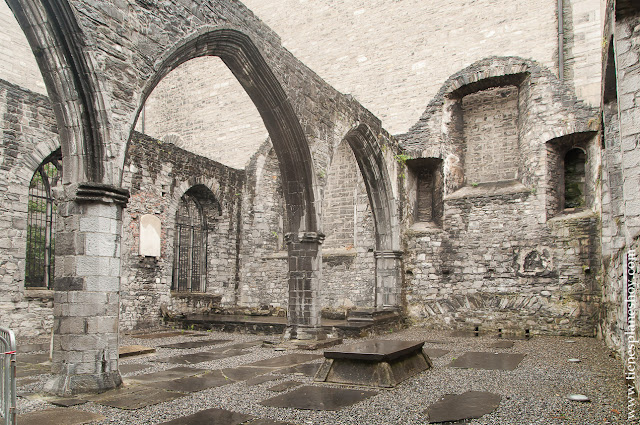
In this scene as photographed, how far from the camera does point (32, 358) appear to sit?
6910 mm

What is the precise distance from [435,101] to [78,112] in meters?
8.75

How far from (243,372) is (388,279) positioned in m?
6.06

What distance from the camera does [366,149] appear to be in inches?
437

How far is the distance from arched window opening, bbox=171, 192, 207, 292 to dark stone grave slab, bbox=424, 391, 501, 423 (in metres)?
9.14

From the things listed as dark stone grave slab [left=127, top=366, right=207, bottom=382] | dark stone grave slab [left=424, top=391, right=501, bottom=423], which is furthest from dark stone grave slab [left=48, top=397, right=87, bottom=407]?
dark stone grave slab [left=424, top=391, right=501, bottom=423]

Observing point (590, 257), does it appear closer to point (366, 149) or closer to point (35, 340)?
point (366, 149)

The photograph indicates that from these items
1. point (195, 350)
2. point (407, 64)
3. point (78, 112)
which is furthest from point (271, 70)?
point (407, 64)

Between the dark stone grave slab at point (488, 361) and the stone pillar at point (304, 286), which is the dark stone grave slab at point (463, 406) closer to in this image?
the dark stone grave slab at point (488, 361)

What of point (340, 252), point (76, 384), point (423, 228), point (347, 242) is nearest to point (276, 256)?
point (340, 252)

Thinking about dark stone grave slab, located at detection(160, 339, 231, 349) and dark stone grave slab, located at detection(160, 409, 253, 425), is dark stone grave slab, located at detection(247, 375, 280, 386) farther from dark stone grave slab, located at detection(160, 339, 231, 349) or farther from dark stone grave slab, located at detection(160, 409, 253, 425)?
dark stone grave slab, located at detection(160, 339, 231, 349)

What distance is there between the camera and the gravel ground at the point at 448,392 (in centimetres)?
405

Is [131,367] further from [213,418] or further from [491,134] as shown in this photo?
[491,134]

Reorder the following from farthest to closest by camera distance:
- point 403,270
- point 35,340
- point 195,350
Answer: point 403,270
point 35,340
point 195,350

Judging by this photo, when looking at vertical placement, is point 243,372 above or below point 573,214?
below
